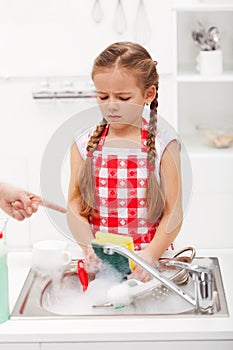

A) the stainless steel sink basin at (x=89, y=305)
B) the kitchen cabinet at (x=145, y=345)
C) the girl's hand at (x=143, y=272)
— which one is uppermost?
the girl's hand at (x=143, y=272)

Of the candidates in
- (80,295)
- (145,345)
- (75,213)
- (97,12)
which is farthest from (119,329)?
(97,12)

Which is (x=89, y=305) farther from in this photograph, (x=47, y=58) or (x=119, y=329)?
(x=47, y=58)

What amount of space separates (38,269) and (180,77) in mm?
1288

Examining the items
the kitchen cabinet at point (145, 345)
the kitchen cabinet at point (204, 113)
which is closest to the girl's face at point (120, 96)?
the kitchen cabinet at point (145, 345)

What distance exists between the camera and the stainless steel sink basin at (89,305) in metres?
1.57

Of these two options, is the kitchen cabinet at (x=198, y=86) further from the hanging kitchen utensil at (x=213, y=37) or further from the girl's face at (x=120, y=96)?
the girl's face at (x=120, y=96)

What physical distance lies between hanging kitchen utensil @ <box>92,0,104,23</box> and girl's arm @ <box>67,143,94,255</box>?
1.35 metres

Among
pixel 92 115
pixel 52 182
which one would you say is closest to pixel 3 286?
pixel 52 182

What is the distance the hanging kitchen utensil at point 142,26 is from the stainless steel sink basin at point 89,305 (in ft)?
4.51

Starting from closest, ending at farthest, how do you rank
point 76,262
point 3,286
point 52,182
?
point 3,286 < point 52,182 < point 76,262

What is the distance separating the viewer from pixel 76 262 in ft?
5.86

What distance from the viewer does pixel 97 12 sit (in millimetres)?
2846

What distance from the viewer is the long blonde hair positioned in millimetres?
1519

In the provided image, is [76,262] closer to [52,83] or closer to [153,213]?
[153,213]
